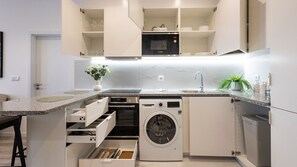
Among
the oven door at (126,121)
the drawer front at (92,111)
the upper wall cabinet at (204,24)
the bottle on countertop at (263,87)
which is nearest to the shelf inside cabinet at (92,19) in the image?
the upper wall cabinet at (204,24)

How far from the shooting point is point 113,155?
2.67 m

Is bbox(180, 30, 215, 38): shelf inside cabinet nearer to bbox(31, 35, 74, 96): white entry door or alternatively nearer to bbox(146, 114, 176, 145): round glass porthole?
bbox(146, 114, 176, 145): round glass porthole

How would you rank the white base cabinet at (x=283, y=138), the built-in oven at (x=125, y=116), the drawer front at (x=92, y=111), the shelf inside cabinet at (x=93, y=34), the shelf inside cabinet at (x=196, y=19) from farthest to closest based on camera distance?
the shelf inside cabinet at (x=196, y=19) < the shelf inside cabinet at (x=93, y=34) < the built-in oven at (x=125, y=116) < the drawer front at (x=92, y=111) < the white base cabinet at (x=283, y=138)

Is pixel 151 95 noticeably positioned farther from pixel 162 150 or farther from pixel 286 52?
pixel 286 52

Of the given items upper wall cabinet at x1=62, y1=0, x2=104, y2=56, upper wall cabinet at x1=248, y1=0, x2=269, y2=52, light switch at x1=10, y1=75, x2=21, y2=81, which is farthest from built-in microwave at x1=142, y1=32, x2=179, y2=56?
light switch at x1=10, y1=75, x2=21, y2=81

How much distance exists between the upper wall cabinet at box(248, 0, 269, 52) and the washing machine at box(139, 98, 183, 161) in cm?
115

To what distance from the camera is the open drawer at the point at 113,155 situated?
225cm

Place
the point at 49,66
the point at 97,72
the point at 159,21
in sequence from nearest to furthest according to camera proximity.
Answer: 1. the point at 97,72
2. the point at 159,21
3. the point at 49,66

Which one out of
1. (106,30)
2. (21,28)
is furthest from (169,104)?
(21,28)

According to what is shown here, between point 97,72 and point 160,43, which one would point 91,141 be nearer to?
point 97,72

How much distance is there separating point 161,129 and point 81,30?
1.98 meters

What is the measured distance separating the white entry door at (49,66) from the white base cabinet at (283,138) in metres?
3.56

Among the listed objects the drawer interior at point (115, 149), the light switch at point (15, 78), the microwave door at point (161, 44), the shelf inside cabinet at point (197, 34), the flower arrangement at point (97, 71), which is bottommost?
the drawer interior at point (115, 149)

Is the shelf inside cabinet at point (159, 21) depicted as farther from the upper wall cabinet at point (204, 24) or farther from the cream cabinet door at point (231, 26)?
the cream cabinet door at point (231, 26)
